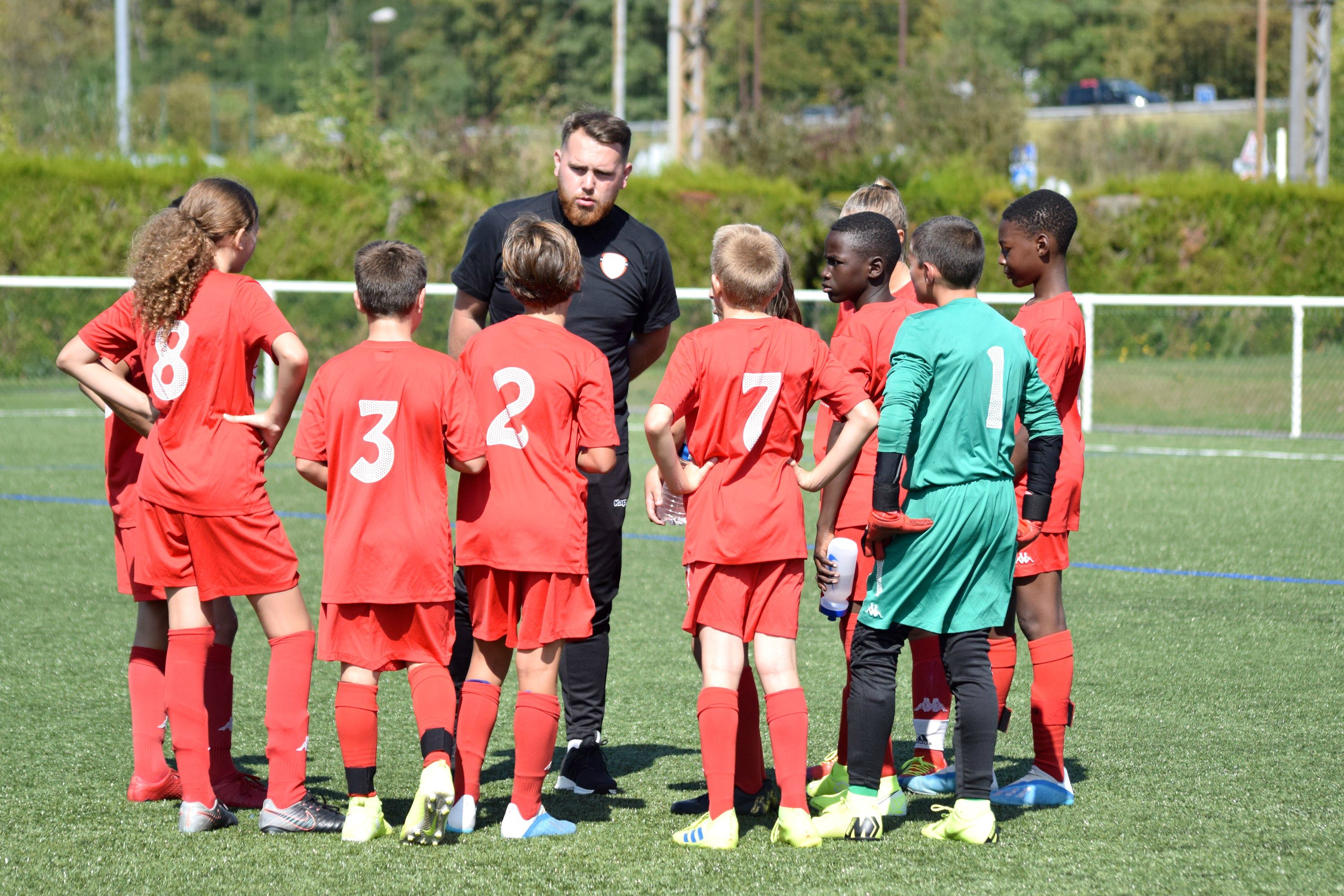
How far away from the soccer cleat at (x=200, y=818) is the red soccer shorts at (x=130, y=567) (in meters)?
0.64

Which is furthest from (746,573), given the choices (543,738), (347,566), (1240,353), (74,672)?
(1240,353)

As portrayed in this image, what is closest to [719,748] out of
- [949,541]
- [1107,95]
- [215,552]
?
[949,541]

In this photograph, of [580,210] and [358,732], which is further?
[580,210]

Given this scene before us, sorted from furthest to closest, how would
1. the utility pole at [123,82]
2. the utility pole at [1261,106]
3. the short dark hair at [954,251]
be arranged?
the utility pole at [1261,106], the utility pole at [123,82], the short dark hair at [954,251]

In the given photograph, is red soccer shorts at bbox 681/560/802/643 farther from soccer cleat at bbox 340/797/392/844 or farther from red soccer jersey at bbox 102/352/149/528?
red soccer jersey at bbox 102/352/149/528

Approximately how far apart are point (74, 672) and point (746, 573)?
3.25 meters

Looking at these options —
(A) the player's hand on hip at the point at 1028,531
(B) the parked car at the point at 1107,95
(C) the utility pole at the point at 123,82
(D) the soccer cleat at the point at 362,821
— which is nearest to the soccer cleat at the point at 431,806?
(D) the soccer cleat at the point at 362,821

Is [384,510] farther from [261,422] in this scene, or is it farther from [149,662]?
[149,662]

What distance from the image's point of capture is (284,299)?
65.0 feet

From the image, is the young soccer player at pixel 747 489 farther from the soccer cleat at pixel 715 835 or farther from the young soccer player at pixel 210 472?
the young soccer player at pixel 210 472

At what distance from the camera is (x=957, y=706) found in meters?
3.89

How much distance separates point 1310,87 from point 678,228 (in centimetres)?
1195

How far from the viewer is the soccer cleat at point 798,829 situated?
12.5ft

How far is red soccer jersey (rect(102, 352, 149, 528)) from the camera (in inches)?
169
